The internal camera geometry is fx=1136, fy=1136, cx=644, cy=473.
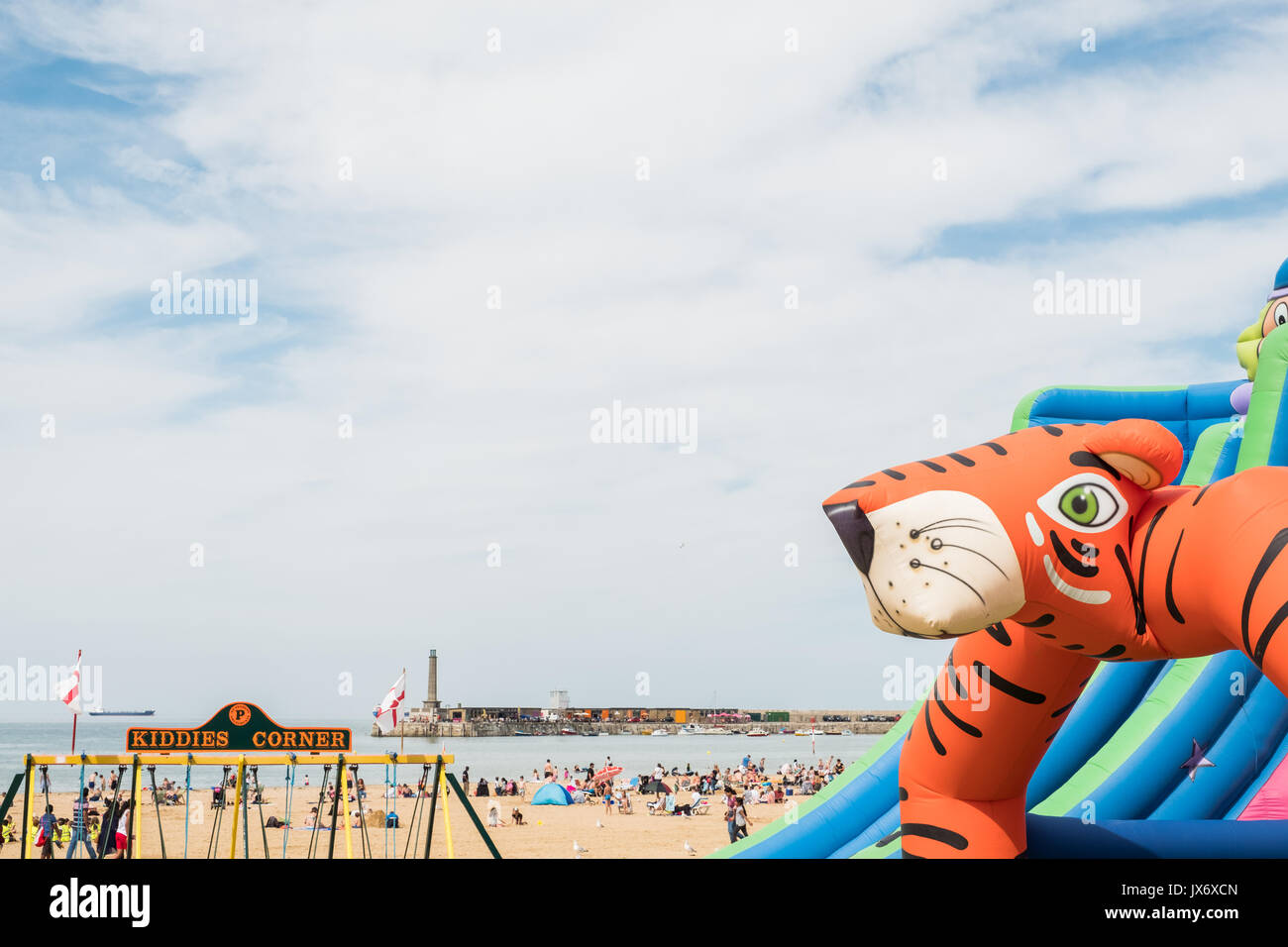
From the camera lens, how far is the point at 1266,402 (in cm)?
774

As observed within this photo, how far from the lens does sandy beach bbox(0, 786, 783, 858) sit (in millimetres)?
16781

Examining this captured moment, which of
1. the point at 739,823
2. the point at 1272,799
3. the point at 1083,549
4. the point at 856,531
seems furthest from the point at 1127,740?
the point at 739,823

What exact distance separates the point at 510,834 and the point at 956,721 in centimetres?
1538

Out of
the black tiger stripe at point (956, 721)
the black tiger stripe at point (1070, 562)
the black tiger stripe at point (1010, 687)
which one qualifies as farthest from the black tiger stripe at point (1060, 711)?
the black tiger stripe at point (1070, 562)

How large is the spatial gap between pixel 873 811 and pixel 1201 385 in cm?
512

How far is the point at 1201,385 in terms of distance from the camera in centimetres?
1041

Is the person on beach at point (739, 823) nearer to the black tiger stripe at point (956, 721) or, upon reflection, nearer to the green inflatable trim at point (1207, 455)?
the green inflatable trim at point (1207, 455)

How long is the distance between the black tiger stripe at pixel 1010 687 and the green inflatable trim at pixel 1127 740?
9.39 ft

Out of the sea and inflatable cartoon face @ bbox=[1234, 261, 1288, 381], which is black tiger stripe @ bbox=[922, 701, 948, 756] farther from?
the sea

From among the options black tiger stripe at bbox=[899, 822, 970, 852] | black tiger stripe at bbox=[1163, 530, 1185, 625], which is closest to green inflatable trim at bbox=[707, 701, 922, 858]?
black tiger stripe at bbox=[899, 822, 970, 852]

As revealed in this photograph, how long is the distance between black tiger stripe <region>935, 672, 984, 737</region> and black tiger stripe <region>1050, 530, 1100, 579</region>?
1.14m

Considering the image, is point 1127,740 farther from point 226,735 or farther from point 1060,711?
point 226,735

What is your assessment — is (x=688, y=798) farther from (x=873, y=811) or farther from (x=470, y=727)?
(x=470, y=727)
